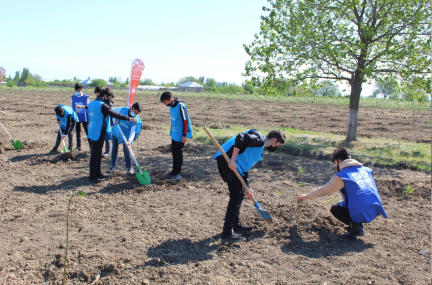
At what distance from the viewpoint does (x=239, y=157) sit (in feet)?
12.3

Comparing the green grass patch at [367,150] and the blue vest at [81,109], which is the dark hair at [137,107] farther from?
the green grass patch at [367,150]

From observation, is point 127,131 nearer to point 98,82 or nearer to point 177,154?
point 177,154

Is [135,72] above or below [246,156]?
above

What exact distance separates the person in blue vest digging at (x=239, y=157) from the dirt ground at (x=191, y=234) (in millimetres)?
286

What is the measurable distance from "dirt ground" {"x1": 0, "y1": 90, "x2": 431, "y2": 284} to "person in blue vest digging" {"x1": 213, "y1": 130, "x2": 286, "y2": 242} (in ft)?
0.94

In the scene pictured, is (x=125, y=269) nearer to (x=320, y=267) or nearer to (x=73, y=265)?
(x=73, y=265)

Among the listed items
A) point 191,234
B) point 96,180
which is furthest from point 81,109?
point 191,234

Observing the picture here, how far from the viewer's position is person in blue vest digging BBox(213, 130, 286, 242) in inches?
138

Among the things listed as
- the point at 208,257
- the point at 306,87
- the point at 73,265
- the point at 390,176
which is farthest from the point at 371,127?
the point at 73,265

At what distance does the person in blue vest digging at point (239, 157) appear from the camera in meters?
3.50

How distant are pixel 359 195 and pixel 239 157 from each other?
147 cm

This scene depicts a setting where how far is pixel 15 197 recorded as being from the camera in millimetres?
5160

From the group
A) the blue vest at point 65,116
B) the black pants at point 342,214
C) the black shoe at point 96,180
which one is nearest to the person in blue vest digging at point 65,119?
the blue vest at point 65,116

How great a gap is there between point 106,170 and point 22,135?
5.78 m
